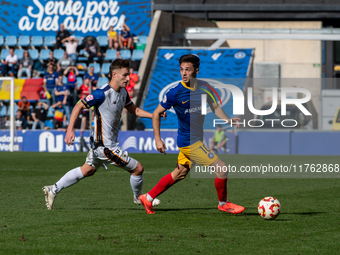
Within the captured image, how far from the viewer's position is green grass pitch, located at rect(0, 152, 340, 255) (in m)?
5.09

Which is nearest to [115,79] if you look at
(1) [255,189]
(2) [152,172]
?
(1) [255,189]

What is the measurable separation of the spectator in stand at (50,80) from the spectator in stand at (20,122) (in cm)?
140

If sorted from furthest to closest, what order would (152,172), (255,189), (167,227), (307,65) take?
1. (307,65)
2. (152,172)
3. (255,189)
4. (167,227)

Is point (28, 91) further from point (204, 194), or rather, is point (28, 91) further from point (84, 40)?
point (204, 194)

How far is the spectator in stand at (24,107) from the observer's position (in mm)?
22859

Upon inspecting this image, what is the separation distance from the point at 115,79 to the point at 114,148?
875 millimetres

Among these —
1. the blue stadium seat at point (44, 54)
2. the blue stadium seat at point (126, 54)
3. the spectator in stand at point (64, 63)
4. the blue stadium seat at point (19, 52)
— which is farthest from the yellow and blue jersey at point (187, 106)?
the blue stadium seat at point (19, 52)

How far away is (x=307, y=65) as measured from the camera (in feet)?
105

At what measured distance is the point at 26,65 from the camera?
1011 inches

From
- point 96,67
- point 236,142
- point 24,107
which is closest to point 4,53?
point 96,67

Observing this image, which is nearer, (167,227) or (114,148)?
(167,227)

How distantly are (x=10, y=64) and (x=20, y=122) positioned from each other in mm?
4704

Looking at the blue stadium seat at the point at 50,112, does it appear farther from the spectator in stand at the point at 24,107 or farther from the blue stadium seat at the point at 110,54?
the blue stadium seat at the point at 110,54

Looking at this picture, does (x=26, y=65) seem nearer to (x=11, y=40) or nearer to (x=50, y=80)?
(x=50, y=80)
